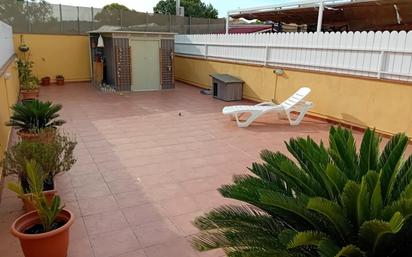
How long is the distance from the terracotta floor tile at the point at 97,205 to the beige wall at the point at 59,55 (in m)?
11.1

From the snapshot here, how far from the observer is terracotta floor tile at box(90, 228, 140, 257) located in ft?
9.77

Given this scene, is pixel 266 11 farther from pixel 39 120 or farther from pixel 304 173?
pixel 304 173

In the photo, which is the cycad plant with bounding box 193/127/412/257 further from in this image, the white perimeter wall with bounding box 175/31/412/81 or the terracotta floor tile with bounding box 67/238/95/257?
the white perimeter wall with bounding box 175/31/412/81

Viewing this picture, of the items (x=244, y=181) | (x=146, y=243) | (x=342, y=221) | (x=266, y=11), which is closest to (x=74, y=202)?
(x=146, y=243)

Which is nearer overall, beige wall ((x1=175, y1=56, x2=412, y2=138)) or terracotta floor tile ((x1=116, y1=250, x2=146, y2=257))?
terracotta floor tile ((x1=116, y1=250, x2=146, y2=257))

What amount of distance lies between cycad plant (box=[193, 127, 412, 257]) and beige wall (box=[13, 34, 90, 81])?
13.1 metres

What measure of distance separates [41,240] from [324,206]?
2128 millimetres

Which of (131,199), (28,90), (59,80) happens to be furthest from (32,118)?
(59,80)

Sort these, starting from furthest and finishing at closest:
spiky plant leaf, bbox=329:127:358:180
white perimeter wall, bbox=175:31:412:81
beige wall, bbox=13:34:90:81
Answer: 1. beige wall, bbox=13:34:90:81
2. white perimeter wall, bbox=175:31:412:81
3. spiky plant leaf, bbox=329:127:358:180

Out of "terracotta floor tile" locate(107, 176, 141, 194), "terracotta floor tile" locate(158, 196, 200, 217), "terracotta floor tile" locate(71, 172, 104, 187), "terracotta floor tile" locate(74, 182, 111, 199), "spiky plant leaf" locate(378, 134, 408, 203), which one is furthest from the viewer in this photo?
"terracotta floor tile" locate(71, 172, 104, 187)

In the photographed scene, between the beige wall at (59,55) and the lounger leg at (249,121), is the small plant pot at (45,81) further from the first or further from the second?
the lounger leg at (249,121)

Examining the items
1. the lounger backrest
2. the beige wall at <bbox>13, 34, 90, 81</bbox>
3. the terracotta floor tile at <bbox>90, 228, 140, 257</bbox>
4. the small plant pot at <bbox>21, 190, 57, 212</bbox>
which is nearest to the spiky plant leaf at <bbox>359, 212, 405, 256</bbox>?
the terracotta floor tile at <bbox>90, 228, 140, 257</bbox>

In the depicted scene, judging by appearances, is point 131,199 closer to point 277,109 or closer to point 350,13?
point 277,109

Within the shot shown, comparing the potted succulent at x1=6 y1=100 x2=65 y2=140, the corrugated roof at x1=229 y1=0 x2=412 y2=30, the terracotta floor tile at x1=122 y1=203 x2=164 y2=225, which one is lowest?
the terracotta floor tile at x1=122 y1=203 x2=164 y2=225
